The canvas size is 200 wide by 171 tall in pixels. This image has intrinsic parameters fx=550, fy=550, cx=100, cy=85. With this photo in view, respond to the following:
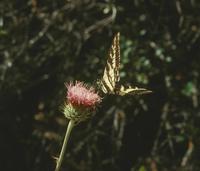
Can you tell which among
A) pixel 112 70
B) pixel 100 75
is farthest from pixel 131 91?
pixel 100 75

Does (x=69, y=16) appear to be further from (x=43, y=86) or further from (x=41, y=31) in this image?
(x=43, y=86)

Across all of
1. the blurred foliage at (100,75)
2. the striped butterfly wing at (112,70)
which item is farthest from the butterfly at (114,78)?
the blurred foliage at (100,75)

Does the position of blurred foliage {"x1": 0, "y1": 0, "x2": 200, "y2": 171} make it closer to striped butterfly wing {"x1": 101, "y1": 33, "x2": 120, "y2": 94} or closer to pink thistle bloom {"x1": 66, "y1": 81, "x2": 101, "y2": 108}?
striped butterfly wing {"x1": 101, "y1": 33, "x2": 120, "y2": 94}

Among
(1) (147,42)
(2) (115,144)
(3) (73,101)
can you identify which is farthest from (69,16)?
(3) (73,101)

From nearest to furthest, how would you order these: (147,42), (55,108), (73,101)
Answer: (73,101) → (147,42) → (55,108)

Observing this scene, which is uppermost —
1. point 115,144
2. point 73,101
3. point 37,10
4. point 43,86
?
point 37,10

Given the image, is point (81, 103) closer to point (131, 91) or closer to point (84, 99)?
point (84, 99)
